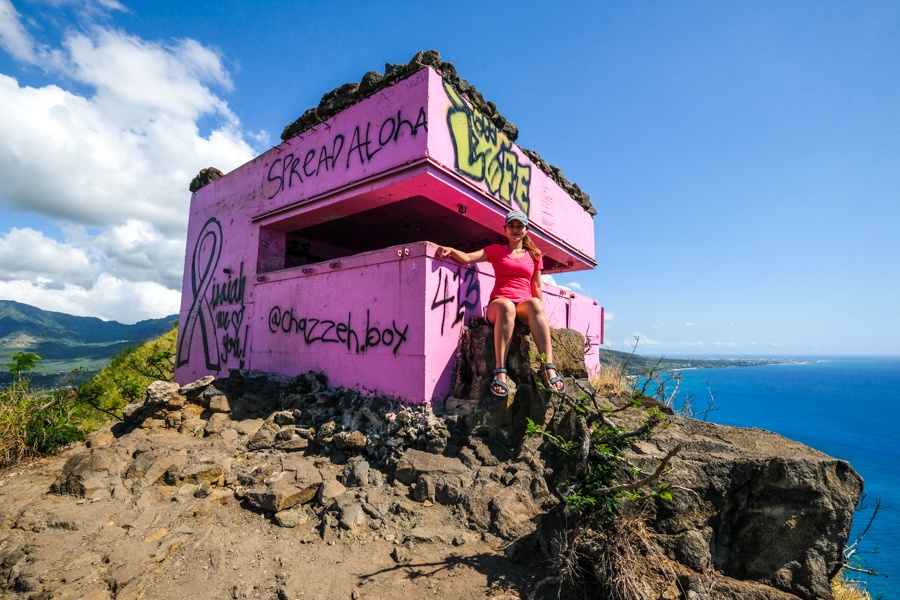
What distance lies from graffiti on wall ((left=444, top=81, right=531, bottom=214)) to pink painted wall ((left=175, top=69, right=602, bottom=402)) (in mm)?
31

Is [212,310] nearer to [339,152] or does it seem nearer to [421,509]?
[339,152]

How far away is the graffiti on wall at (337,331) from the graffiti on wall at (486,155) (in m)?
2.71

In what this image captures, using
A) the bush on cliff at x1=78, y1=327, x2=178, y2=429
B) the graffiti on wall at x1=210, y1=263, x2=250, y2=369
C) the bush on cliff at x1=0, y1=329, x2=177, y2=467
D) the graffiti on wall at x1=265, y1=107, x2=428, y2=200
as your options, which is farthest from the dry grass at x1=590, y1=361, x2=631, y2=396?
the bush on cliff at x1=78, y1=327, x2=178, y2=429

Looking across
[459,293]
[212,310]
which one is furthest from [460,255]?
[212,310]

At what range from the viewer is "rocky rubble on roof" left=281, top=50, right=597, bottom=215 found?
5.72 metres

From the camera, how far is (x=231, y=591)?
2957 mm

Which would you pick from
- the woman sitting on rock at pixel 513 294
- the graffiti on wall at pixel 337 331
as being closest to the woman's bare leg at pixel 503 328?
the woman sitting on rock at pixel 513 294

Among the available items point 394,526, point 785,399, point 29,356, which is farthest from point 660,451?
point 785,399

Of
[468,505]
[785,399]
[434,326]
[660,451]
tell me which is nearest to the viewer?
[660,451]

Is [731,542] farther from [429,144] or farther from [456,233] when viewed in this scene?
[456,233]

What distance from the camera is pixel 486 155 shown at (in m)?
6.49

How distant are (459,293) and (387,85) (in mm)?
3580

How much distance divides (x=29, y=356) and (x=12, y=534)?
13.0 ft

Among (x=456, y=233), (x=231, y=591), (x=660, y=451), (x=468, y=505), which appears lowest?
(x=231, y=591)
